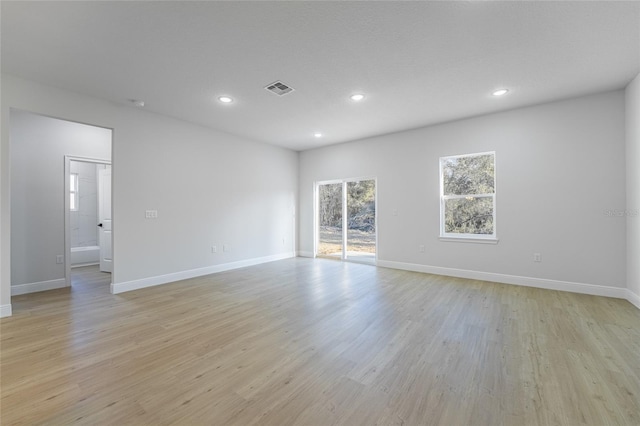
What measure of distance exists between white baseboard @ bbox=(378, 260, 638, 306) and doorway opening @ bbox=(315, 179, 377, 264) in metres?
0.95

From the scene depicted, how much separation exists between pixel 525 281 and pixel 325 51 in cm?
446

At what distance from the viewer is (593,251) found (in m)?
3.71

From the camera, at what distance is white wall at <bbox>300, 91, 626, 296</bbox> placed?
3.63m

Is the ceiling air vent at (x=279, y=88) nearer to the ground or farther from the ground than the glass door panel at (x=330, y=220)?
farther from the ground

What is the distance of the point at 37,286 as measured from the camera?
4031 mm

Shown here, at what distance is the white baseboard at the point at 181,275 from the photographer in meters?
3.93

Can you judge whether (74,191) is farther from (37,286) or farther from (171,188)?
(171,188)

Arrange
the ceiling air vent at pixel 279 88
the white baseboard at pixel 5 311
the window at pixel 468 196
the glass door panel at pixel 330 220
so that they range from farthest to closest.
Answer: the glass door panel at pixel 330 220 < the window at pixel 468 196 < the ceiling air vent at pixel 279 88 < the white baseboard at pixel 5 311

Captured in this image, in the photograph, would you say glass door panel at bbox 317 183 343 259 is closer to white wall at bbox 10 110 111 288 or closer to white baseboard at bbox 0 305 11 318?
white wall at bbox 10 110 111 288

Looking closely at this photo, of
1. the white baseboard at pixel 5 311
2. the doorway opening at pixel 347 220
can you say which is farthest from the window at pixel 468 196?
the white baseboard at pixel 5 311

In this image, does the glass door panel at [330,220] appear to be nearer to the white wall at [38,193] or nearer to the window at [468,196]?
the window at [468,196]

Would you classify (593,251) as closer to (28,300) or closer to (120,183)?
(120,183)

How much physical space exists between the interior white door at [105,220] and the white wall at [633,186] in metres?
8.27

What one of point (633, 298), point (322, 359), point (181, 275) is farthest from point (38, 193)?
point (633, 298)
